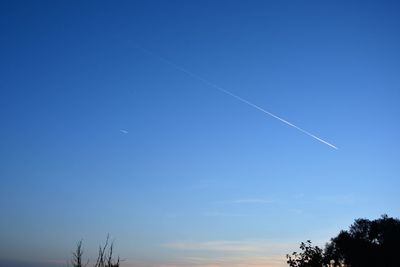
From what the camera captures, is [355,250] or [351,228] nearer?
[355,250]

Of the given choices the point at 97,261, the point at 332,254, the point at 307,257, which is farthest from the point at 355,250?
the point at 97,261

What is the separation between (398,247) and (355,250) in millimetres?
8695

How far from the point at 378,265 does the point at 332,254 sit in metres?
13.1

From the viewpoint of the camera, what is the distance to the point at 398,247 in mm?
67812

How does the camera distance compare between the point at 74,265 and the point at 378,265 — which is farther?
the point at 378,265

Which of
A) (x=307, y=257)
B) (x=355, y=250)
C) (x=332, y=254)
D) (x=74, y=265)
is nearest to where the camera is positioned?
(x=74, y=265)

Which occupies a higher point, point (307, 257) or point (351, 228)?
point (351, 228)

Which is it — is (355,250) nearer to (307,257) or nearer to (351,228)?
(351,228)

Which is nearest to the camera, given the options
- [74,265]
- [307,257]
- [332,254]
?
[74,265]

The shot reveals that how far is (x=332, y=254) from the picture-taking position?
260 ft

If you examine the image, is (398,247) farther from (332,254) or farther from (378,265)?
(332,254)

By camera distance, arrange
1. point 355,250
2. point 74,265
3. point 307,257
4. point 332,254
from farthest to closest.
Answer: point 332,254
point 355,250
point 307,257
point 74,265

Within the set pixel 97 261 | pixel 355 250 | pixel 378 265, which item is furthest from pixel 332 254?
pixel 97 261

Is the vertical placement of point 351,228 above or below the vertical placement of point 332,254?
above
